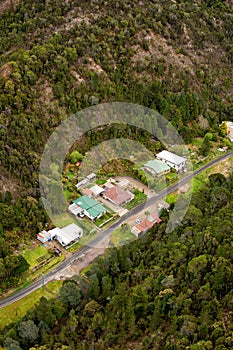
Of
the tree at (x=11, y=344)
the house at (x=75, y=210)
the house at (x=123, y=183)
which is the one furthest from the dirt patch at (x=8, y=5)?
the tree at (x=11, y=344)

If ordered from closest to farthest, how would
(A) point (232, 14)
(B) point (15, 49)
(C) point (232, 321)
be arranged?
(C) point (232, 321) < (B) point (15, 49) < (A) point (232, 14)

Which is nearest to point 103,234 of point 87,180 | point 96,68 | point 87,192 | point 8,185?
point 87,192

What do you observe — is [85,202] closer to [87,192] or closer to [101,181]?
[87,192]

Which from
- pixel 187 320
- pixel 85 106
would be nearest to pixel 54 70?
pixel 85 106

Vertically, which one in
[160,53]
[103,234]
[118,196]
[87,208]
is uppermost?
[160,53]

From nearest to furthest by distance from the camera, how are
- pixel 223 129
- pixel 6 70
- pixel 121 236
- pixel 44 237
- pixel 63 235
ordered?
pixel 44 237, pixel 63 235, pixel 121 236, pixel 6 70, pixel 223 129

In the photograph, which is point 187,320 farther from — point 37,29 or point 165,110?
point 37,29

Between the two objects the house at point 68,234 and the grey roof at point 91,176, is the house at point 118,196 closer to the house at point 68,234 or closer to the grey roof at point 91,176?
the grey roof at point 91,176
